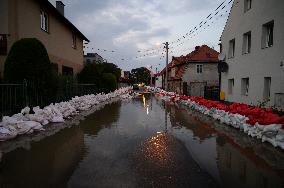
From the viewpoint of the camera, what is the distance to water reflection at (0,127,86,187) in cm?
482

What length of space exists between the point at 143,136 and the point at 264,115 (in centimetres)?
400

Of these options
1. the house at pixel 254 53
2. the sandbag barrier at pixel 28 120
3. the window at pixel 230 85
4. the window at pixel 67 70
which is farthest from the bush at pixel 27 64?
the window at pixel 230 85

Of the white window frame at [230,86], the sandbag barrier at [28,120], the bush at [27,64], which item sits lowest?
the sandbag barrier at [28,120]

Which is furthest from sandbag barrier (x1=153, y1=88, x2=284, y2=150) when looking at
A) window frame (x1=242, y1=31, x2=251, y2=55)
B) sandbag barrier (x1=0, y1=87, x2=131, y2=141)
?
window frame (x1=242, y1=31, x2=251, y2=55)

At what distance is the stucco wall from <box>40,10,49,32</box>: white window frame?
2722 cm

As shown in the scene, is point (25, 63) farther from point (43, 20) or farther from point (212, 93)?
point (212, 93)

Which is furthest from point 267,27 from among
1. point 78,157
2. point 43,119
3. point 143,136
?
point 78,157

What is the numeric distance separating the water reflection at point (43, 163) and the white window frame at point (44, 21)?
12.5 meters

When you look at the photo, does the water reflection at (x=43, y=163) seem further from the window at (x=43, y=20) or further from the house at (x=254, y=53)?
the window at (x=43, y=20)

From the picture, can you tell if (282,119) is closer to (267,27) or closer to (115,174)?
(115,174)

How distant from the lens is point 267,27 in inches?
653

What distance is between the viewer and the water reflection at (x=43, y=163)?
4816 millimetres

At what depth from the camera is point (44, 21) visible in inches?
766

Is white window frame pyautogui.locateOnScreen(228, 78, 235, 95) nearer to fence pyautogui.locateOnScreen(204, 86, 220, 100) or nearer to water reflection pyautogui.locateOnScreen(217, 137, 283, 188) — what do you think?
fence pyautogui.locateOnScreen(204, 86, 220, 100)
